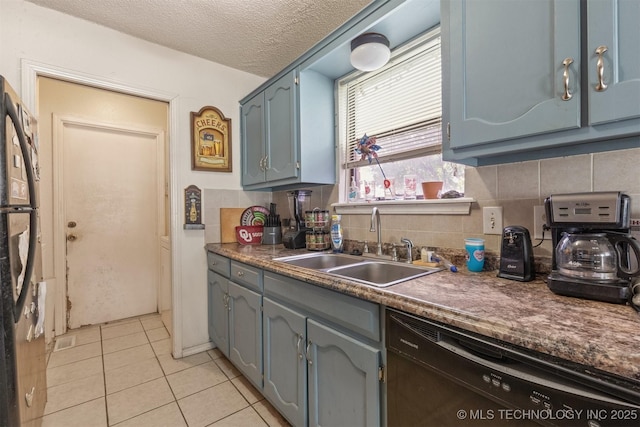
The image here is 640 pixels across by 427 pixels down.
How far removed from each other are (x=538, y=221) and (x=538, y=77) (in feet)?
1.76

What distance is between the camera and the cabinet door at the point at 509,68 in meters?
0.82

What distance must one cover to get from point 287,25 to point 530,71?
5.14ft

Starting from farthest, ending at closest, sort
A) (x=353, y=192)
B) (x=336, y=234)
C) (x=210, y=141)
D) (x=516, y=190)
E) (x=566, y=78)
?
1. (x=210, y=141)
2. (x=353, y=192)
3. (x=336, y=234)
4. (x=516, y=190)
5. (x=566, y=78)

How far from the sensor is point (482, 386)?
687 millimetres

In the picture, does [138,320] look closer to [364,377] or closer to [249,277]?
[249,277]

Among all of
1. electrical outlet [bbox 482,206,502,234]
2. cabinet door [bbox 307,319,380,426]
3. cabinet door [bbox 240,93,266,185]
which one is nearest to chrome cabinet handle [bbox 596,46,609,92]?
electrical outlet [bbox 482,206,502,234]

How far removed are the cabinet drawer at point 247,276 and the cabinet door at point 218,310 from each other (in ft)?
0.51

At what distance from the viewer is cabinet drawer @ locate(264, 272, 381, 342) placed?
979 millimetres

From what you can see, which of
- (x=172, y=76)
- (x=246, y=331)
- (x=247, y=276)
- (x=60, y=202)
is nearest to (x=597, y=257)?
(x=247, y=276)

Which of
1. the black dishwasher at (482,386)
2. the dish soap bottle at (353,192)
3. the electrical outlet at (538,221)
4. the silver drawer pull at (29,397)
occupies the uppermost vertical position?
the dish soap bottle at (353,192)

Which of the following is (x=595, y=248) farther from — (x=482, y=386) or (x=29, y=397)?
(x=29, y=397)

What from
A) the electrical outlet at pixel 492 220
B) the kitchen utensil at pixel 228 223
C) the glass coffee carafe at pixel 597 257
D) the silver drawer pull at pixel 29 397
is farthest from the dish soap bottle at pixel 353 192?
the silver drawer pull at pixel 29 397

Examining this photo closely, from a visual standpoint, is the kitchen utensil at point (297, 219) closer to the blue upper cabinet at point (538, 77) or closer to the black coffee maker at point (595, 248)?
the blue upper cabinet at point (538, 77)

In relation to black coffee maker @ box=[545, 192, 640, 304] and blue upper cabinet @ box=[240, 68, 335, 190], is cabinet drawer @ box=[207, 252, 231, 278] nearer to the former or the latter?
blue upper cabinet @ box=[240, 68, 335, 190]
